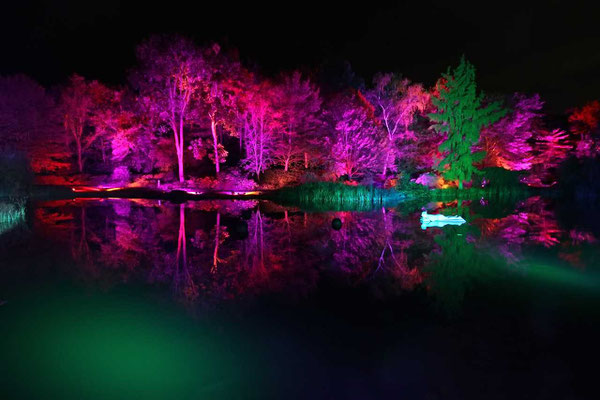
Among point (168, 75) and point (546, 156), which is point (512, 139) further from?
point (168, 75)

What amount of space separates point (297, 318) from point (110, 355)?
8.34 feet

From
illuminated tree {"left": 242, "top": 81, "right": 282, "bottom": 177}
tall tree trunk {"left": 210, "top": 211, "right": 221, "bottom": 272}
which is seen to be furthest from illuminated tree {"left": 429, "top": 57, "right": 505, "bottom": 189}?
tall tree trunk {"left": 210, "top": 211, "right": 221, "bottom": 272}

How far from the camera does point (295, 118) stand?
1230 inches

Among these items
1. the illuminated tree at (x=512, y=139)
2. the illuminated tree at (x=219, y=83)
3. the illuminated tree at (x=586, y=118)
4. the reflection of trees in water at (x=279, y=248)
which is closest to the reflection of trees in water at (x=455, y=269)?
the reflection of trees in water at (x=279, y=248)

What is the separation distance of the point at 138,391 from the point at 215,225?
35.5 feet

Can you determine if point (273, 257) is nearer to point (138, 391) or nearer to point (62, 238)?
point (138, 391)

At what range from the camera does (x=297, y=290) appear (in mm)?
7301

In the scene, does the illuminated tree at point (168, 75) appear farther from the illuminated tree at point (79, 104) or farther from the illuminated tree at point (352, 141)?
the illuminated tree at point (352, 141)

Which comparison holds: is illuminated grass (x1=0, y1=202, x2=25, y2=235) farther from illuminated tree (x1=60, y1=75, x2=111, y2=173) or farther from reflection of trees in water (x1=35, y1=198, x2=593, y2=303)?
illuminated tree (x1=60, y1=75, x2=111, y2=173)

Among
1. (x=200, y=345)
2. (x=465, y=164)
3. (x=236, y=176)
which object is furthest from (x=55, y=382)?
(x=465, y=164)

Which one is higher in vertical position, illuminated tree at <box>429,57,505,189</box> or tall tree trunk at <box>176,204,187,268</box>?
illuminated tree at <box>429,57,505,189</box>

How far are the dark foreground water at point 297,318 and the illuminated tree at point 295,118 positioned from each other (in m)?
20.4

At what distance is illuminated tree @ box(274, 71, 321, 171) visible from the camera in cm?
3084

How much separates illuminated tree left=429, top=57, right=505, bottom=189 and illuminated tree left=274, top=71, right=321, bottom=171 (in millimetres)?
9950
